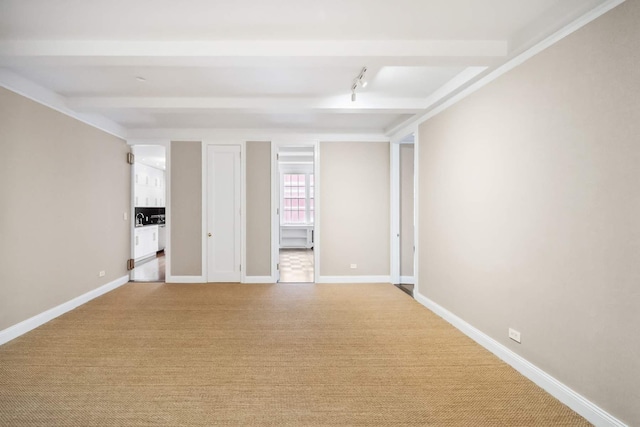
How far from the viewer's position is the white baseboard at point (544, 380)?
5.91 ft

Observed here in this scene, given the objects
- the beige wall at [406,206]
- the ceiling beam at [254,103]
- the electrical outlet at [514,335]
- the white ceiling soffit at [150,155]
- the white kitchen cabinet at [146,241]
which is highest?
the ceiling beam at [254,103]

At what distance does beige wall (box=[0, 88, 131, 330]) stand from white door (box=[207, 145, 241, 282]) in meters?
1.43

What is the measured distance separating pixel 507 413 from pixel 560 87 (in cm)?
219

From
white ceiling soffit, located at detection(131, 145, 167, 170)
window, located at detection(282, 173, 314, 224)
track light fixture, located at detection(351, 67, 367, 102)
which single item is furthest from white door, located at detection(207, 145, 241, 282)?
window, located at detection(282, 173, 314, 224)

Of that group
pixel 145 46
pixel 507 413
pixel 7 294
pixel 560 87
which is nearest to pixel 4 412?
pixel 7 294

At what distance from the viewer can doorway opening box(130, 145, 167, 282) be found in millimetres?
6371

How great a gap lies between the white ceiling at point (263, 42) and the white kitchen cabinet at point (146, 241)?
→ 4.06 m

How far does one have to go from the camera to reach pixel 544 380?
2180 millimetres

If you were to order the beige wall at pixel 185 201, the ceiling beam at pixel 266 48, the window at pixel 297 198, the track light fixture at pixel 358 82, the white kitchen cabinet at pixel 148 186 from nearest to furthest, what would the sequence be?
1. the ceiling beam at pixel 266 48
2. the track light fixture at pixel 358 82
3. the beige wall at pixel 185 201
4. the white kitchen cabinet at pixel 148 186
5. the window at pixel 297 198

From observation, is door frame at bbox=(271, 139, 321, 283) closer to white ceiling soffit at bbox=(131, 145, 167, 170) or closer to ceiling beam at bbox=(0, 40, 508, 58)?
white ceiling soffit at bbox=(131, 145, 167, 170)

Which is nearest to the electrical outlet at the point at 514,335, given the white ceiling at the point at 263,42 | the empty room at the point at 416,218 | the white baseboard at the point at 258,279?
the empty room at the point at 416,218

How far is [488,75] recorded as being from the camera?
9.11 feet

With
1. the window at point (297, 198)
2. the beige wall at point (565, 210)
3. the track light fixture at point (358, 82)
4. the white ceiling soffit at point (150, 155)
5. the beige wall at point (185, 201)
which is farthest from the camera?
the window at point (297, 198)

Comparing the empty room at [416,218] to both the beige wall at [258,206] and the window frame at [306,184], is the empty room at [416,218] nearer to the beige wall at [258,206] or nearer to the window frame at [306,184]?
the beige wall at [258,206]
